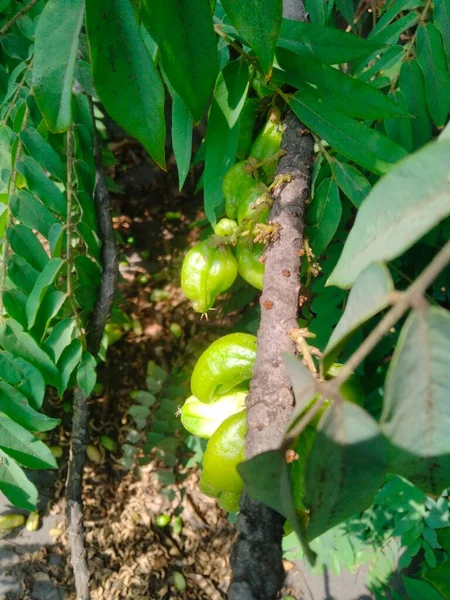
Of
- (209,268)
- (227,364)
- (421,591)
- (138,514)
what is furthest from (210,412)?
(138,514)

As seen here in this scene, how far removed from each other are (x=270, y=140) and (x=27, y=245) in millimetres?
814

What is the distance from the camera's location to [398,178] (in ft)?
1.84

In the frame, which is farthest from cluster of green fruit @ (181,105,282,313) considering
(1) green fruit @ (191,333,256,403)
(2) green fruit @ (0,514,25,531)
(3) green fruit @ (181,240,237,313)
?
(2) green fruit @ (0,514,25,531)

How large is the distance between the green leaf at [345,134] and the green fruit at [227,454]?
656mm

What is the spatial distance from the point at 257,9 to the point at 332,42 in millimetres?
521

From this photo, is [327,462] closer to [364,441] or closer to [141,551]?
[364,441]

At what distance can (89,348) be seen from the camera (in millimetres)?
2029

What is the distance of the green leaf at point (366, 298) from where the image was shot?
55 centimetres

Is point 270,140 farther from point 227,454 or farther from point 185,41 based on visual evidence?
point 227,454

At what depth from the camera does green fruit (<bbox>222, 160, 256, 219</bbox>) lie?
52.1 inches

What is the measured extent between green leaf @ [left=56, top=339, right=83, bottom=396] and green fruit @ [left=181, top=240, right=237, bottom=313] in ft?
2.00

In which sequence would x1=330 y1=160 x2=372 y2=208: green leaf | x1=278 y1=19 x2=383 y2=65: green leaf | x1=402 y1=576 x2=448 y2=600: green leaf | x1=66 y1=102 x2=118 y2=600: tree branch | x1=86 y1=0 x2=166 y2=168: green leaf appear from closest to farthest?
x1=86 y1=0 x2=166 y2=168: green leaf < x1=278 y1=19 x2=383 y2=65: green leaf < x1=330 y1=160 x2=372 y2=208: green leaf < x1=402 y1=576 x2=448 y2=600: green leaf < x1=66 y1=102 x2=118 y2=600: tree branch

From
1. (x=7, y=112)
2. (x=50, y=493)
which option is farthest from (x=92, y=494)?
(x=7, y=112)

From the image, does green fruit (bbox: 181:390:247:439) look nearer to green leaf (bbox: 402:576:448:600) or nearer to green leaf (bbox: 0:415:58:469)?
green leaf (bbox: 0:415:58:469)
